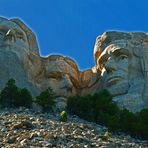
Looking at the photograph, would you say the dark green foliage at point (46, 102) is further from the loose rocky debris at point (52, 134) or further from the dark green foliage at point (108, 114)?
the loose rocky debris at point (52, 134)

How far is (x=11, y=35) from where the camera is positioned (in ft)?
135

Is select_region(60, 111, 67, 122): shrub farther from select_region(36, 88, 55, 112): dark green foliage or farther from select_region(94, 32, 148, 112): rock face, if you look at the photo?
select_region(94, 32, 148, 112): rock face

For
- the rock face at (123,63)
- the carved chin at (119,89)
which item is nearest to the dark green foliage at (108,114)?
the carved chin at (119,89)

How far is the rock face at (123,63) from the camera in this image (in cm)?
3950

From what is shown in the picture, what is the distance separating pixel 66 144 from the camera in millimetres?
24391

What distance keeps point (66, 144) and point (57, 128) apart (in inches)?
116

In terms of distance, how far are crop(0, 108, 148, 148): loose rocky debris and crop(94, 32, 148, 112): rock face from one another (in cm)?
854

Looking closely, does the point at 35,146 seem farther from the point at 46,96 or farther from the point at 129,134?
the point at 46,96

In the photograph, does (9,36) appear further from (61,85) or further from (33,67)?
(61,85)

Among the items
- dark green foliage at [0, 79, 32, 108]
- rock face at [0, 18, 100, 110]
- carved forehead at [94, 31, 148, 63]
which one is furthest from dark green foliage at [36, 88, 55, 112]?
carved forehead at [94, 31, 148, 63]

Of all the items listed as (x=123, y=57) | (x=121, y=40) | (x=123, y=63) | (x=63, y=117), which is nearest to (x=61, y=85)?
(x=123, y=63)

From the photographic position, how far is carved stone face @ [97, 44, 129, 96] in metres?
40.0

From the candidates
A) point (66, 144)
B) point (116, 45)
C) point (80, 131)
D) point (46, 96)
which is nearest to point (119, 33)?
point (116, 45)

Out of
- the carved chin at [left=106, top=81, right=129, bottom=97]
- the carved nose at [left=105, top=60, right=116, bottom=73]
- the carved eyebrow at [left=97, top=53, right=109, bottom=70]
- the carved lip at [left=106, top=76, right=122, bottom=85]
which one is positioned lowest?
the carved chin at [left=106, top=81, right=129, bottom=97]
